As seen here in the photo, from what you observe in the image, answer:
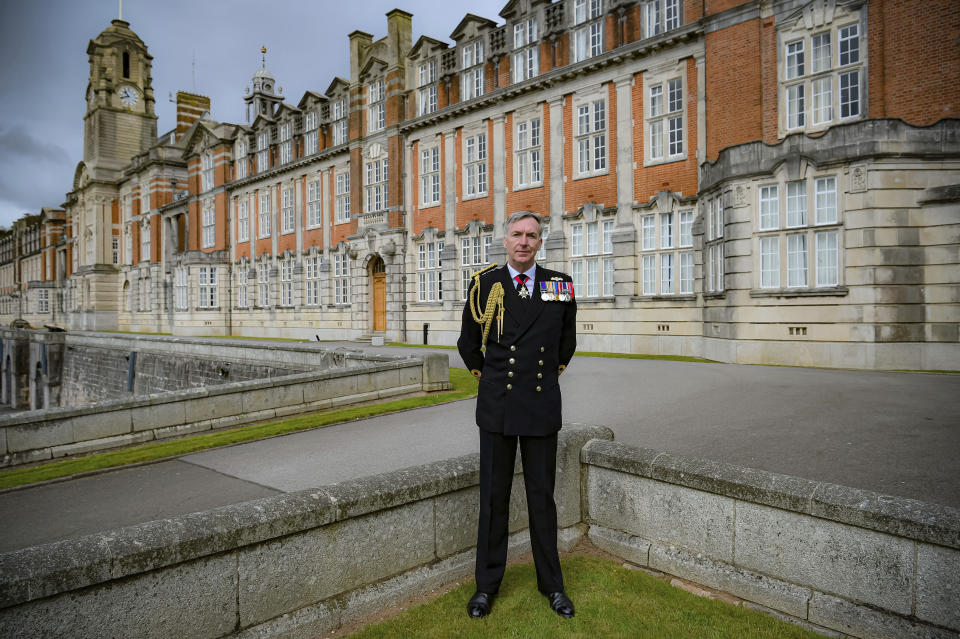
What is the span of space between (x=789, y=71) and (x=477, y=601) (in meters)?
17.9

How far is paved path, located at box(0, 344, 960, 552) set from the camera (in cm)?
647

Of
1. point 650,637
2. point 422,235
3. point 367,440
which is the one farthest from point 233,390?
point 422,235

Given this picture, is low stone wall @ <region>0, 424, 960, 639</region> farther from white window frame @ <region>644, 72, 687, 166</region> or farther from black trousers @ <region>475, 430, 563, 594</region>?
white window frame @ <region>644, 72, 687, 166</region>

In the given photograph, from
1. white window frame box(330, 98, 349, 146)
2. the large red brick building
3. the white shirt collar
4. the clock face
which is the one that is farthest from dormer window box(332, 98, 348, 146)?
the clock face

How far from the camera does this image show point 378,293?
33.0m

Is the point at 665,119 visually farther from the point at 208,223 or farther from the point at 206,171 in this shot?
the point at 206,171

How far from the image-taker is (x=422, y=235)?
98.3 feet

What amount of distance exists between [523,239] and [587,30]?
22071 millimetres

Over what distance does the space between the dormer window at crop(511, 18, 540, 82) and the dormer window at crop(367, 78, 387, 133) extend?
8.84 metres

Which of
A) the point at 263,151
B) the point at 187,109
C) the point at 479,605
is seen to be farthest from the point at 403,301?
the point at 187,109

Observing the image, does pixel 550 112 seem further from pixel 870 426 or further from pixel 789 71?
pixel 870 426

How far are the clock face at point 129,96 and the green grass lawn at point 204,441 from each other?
6843 cm

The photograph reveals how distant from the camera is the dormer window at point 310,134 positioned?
37219mm

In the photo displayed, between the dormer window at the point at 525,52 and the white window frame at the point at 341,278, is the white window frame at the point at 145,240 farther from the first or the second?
the dormer window at the point at 525,52
